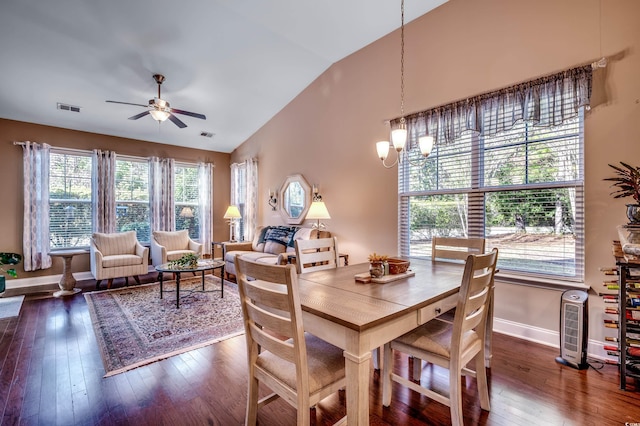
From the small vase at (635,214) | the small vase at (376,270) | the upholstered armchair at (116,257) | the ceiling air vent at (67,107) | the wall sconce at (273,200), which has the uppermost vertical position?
the ceiling air vent at (67,107)

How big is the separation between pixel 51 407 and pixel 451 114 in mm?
4126

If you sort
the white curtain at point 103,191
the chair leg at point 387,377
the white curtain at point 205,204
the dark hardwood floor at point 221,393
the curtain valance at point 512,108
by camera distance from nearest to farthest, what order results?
the dark hardwood floor at point 221,393 → the chair leg at point 387,377 → the curtain valance at point 512,108 → the white curtain at point 103,191 → the white curtain at point 205,204

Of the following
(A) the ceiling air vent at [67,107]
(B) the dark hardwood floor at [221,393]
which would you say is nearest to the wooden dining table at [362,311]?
(B) the dark hardwood floor at [221,393]

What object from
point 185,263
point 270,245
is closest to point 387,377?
point 185,263

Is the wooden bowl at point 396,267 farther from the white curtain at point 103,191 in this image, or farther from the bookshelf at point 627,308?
the white curtain at point 103,191

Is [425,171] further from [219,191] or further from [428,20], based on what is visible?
[219,191]

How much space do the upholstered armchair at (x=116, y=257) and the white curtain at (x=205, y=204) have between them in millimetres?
1473

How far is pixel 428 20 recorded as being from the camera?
134 inches

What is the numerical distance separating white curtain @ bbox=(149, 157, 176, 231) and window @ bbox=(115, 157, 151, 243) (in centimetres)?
15

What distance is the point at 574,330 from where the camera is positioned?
226 cm

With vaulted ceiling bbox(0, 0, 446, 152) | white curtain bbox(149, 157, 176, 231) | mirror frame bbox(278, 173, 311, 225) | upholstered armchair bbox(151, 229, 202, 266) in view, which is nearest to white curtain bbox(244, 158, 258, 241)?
mirror frame bbox(278, 173, 311, 225)

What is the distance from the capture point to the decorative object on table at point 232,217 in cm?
584

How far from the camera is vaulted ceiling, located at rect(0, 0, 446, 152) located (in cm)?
317

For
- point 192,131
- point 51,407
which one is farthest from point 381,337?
point 192,131
